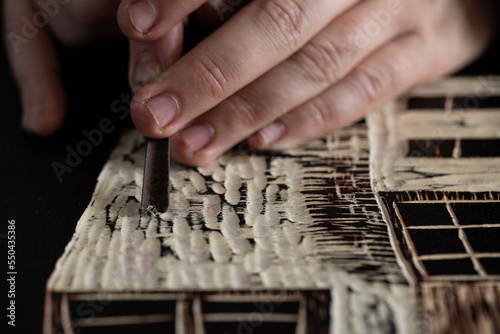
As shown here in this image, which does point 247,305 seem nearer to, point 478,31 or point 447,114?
point 447,114

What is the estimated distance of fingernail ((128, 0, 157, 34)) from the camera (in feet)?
1.72

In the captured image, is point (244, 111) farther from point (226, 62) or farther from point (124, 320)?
point (124, 320)

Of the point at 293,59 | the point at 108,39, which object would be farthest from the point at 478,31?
the point at 108,39


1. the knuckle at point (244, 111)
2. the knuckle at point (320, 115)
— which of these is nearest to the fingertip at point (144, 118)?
the knuckle at point (244, 111)

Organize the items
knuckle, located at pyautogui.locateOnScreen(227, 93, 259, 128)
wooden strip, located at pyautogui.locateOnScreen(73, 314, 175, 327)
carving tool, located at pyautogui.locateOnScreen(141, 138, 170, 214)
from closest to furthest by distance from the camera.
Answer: wooden strip, located at pyautogui.locateOnScreen(73, 314, 175, 327) → carving tool, located at pyautogui.locateOnScreen(141, 138, 170, 214) → knuckle, located at pyautogui.locateOnScreen(227, 93, 259, 128)

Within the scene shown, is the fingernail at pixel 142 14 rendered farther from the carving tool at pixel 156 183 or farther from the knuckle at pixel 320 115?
the knuckle at pixel 320 115

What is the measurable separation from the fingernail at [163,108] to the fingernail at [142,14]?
77 millimetres

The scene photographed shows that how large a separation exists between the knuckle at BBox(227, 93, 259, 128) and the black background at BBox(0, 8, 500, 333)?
0.54ft

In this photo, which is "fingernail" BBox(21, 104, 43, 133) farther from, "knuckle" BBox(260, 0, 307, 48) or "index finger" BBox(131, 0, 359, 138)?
"knuckle" BBox(260, 0, 307, 48)

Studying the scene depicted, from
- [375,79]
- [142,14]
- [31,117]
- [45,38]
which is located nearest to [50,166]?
[31,117]

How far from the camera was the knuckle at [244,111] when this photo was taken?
0.61 meters

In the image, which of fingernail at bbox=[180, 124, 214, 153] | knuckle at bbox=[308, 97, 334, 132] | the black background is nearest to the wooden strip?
the black background

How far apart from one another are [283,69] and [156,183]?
23cm

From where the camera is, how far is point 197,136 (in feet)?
1.94
